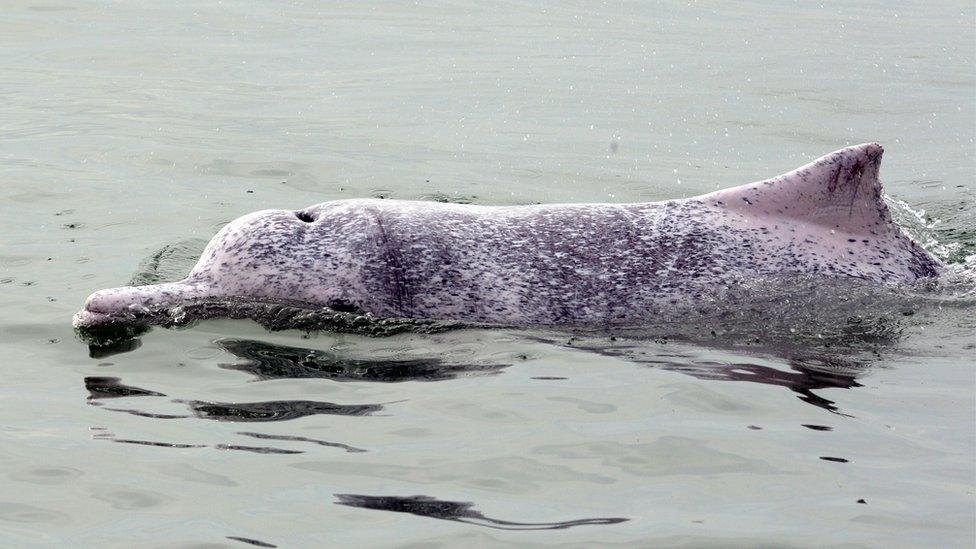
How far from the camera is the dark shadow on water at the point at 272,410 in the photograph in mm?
7844

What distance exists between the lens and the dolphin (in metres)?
9.46

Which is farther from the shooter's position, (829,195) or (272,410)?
(829,195)

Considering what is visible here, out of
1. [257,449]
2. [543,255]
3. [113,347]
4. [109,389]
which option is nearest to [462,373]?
[543,255]

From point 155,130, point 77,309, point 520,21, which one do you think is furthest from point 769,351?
point 520,21

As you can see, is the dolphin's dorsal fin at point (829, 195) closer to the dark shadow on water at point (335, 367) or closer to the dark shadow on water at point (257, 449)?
the dark shadow on water at point (335, 367)

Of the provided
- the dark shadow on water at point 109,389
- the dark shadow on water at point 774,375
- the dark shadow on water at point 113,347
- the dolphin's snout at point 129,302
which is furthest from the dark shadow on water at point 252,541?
the dolphin's snout at point 129,302

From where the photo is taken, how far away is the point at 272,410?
7.94m

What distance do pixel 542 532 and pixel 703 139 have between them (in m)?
12.0

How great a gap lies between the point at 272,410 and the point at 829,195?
4.39 m

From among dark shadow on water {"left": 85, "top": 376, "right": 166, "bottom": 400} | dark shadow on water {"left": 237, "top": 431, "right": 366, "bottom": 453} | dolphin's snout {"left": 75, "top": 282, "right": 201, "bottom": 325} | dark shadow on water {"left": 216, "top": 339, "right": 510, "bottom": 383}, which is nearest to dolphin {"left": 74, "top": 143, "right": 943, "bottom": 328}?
Result: dolphin's snout {"left": 75, "top": 282, "right": 201, "bottom": 325}

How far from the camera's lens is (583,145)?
56.4 ft

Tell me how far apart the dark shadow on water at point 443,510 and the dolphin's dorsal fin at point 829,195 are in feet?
13.9

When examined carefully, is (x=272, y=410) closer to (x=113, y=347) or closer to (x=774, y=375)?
(x=113, y=347)

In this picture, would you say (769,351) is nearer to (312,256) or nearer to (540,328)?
(540,328)
